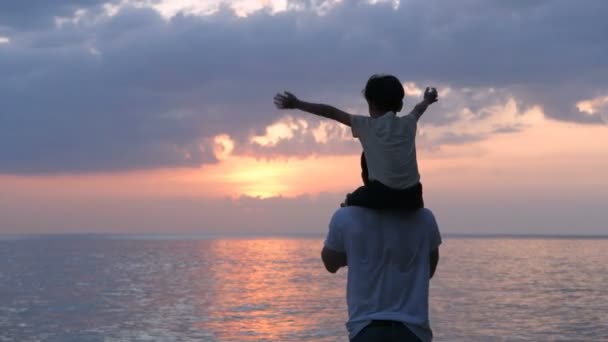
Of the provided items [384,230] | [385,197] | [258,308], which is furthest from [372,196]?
[258,308]

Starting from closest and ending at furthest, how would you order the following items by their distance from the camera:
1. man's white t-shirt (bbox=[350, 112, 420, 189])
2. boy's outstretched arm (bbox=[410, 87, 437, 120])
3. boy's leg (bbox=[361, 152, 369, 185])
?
man's white t-shirt (bbox=[350, 112, 420, 189]) < boy's leg (bbox=[361, 152, 369, 185]) < boy's outstretched arm (bbox=[410, 87, 437, 120])

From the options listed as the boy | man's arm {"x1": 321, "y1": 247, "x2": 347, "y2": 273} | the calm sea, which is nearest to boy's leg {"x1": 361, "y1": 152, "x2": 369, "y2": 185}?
the boy

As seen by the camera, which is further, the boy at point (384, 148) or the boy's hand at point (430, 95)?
the boy's hand at point (430, 95)

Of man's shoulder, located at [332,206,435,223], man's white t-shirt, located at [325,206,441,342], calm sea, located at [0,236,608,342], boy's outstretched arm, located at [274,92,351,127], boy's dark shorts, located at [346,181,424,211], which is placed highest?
boy's outstretched arm, located at [274,92,351,127]

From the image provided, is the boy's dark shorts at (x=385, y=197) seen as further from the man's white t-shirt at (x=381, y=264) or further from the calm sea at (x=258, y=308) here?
the calm sea at (x=258, y=308)

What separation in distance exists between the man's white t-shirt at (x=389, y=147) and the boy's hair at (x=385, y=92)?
0.08 metres

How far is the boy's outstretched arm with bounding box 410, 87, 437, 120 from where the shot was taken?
3070 millimetres

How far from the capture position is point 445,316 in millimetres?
24078

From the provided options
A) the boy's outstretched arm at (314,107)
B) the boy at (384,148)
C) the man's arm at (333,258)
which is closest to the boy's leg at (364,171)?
the boy at (384,148)

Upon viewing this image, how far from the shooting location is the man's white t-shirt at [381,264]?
282 centimetres

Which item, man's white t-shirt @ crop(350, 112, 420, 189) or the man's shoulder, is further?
the man's shoulder

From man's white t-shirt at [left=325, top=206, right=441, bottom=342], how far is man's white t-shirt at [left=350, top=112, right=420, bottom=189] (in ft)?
0.52

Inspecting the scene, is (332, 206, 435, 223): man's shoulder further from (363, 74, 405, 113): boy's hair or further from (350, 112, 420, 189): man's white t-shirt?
(363, 74, 405, 113): boy's hair

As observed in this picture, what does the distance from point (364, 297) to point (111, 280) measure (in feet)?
131
